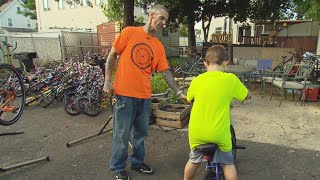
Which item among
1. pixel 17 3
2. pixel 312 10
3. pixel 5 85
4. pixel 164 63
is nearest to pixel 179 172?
pixel 164 63

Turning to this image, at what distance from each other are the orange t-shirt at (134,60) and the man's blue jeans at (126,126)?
0.11 metres

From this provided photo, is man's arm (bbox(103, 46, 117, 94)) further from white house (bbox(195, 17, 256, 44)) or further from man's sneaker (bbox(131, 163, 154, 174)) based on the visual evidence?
white house (bbox(195, 17, 256, 44))

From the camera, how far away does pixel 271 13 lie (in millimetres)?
14891

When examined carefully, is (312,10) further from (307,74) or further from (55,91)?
(55,91)

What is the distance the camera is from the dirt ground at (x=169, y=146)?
11.7ft

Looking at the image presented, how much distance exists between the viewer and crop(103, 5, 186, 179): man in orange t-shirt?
9.89 feet

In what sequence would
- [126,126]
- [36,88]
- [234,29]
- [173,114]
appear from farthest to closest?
Answer: [234,29]
[36,88]
[173,114]
[126,126]

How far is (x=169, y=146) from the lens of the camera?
4.39m

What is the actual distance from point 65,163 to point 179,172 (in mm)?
1605

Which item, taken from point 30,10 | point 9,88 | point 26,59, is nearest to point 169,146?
point 9,88

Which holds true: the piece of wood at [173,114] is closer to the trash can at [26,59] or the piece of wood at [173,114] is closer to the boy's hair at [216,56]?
the boy's hair at [216,56]

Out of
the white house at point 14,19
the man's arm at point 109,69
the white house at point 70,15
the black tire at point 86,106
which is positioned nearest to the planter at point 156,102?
the black tire at point 86,106

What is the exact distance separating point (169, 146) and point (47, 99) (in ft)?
14.0

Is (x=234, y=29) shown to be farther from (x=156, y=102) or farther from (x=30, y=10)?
(x=30, y=10)
